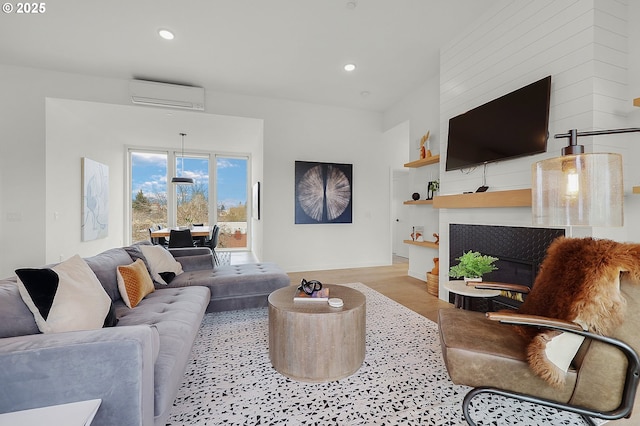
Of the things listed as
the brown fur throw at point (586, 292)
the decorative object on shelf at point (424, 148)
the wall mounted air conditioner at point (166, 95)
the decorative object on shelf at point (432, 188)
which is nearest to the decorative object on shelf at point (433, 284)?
the decorative object on shelf at point (432, 188)

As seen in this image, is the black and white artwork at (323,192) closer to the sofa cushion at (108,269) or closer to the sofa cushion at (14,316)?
the sofa cushion at (108,269)

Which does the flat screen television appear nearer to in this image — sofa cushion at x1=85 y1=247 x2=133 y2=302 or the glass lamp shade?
the glass lamp shade

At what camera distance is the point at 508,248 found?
8.95ft

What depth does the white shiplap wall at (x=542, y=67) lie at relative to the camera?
2.15 m

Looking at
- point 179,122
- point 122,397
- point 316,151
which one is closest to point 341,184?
point 316,151

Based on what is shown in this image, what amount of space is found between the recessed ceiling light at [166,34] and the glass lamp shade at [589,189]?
3.82 m

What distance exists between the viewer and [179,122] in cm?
533

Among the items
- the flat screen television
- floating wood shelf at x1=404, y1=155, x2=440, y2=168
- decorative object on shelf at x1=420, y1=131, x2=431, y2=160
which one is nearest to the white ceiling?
decorative object on shelf at x1=420, y1=131, x2=431, y2=160

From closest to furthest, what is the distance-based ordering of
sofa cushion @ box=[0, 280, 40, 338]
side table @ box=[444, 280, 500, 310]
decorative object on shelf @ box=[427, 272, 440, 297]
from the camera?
sofa cushion @ box=[0, 280, 40, 338], side table @ box=[444, 280, 500, 310], decorative object on shelf @ box=[427, 272, 440, 297]

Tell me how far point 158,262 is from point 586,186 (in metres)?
3.40

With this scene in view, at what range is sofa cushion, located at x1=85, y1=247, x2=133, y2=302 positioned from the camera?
2.00 meters

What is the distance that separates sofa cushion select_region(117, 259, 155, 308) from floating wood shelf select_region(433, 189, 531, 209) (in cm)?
313

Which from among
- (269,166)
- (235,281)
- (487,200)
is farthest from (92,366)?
(269,166)

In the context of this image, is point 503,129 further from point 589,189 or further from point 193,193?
point 193,193
